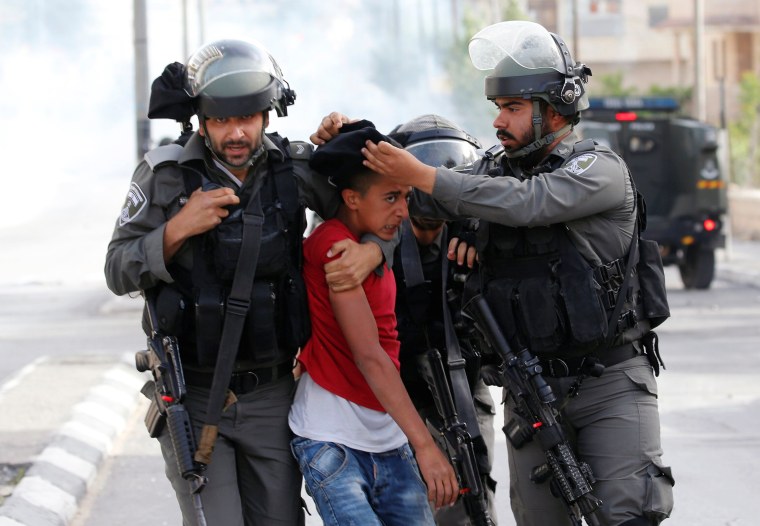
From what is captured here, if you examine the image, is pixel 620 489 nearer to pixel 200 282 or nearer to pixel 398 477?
pixel 398 477

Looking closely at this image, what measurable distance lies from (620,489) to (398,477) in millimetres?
674

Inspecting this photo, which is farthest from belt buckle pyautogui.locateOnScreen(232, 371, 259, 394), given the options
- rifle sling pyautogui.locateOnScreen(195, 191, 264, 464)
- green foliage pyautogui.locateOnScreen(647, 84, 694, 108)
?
green foliage pyautogui.locateOnScreen(647, 84, 694, 108)

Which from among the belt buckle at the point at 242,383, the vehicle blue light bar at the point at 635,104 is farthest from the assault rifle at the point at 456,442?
the vehicle blue light bar at the point at 635,104

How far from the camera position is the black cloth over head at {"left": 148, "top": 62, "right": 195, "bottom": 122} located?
4.00 metres

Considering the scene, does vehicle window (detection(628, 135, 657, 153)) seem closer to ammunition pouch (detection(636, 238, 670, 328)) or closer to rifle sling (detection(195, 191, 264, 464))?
ammunition pouch (detection(636, 238, 670, 328))

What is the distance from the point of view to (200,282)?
390cm

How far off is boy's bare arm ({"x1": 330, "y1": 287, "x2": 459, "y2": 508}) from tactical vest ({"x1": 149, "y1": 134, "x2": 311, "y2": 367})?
21cm

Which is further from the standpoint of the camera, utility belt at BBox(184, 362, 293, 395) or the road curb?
the road curb

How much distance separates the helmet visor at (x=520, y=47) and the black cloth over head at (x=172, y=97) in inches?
36.6

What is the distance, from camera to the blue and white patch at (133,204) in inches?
155

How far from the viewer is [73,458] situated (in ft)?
23.4

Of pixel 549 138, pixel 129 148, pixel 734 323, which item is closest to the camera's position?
pixel 549 138

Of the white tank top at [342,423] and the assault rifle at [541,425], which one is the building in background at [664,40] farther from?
the white tank top at [342,423]

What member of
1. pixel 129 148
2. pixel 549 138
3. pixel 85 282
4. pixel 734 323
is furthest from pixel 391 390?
pixel 129 148
